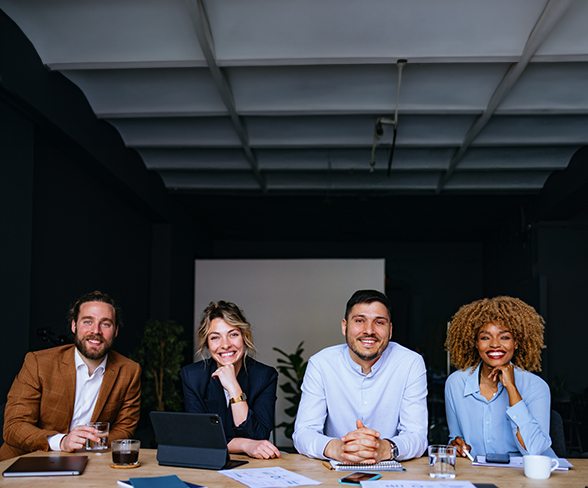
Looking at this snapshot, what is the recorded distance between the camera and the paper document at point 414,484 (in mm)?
1689

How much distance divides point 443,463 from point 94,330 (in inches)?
66.9

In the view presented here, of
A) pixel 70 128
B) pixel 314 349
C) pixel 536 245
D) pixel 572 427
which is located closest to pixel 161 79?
pixel 70 128

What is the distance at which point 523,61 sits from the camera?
3.56 m

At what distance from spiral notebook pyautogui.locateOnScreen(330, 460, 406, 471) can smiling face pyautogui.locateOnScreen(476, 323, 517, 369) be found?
796 millimetres

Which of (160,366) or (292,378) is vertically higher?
(160,366)

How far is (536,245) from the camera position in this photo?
5.95 metres

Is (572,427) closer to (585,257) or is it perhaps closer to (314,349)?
(585,257)

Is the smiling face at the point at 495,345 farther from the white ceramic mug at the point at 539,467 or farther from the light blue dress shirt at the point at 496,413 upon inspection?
the white ceramic mug at the point at 539,467

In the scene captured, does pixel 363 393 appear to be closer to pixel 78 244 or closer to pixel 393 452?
pixel 393 452

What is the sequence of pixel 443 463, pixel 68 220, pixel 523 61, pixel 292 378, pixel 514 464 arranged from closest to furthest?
pixel 443 463 → pixel 514 464 → pixel 523 61 → pixel 68 220 → pixel 292 378

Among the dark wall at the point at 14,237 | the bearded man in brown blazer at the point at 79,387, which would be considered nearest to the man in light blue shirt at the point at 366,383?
the bearded man in brown blazer at the point at 79,387

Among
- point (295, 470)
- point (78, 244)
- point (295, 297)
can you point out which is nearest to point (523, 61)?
point (295, 470)

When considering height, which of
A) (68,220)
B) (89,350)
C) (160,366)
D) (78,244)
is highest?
(68,220)

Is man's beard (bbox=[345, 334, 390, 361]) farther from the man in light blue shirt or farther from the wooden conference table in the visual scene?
the wooden conference table
